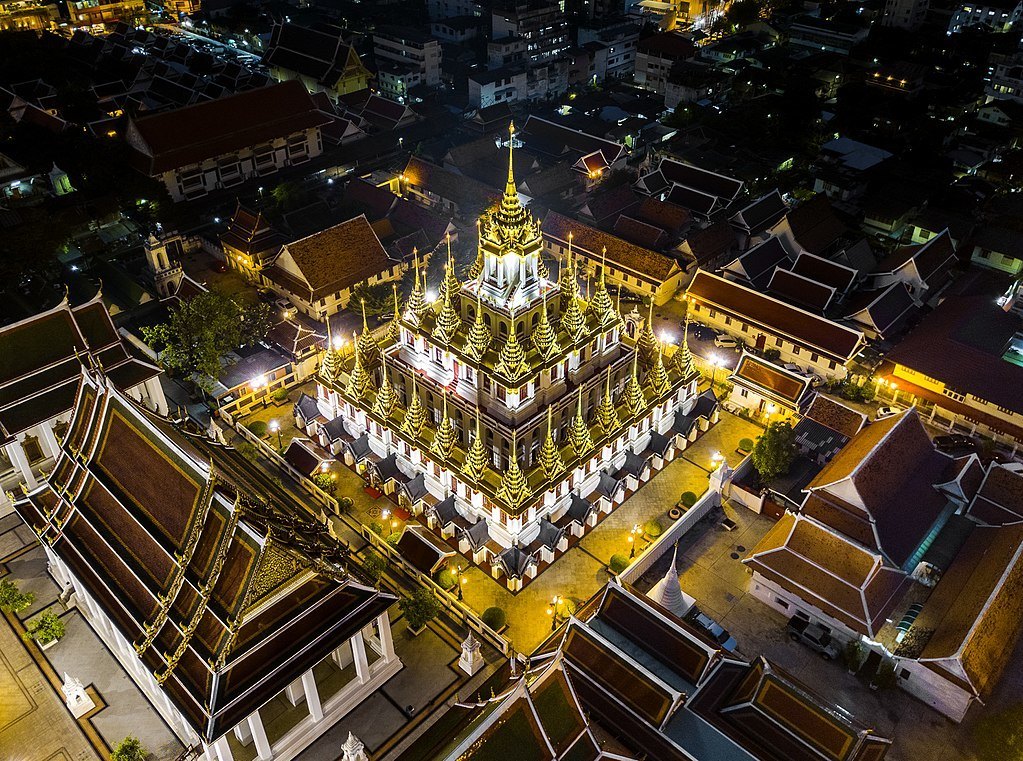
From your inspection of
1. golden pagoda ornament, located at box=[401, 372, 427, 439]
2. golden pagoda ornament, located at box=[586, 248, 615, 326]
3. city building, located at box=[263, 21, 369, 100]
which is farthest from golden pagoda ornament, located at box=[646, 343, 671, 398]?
city building, located at box=[263, 21, 369, 100]

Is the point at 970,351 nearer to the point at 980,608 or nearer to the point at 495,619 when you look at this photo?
the point at 980,608

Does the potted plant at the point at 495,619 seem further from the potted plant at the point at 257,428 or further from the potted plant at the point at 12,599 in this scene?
the potted plant at the point at 12,599

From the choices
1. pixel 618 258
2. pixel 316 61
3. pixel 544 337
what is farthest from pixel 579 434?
pixel 316 61

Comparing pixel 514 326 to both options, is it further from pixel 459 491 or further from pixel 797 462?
pixel 797 462

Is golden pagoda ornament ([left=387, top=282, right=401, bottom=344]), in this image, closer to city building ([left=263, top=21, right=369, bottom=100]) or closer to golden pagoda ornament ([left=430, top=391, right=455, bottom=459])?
golden pagoda ornament ([left=430, top=391, right=455, bottom=459])

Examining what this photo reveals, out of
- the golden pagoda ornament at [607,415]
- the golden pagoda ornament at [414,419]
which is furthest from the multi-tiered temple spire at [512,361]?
the golden pagoda ornament at [607,415]

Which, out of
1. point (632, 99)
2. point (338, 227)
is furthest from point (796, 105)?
point (338, 227)
